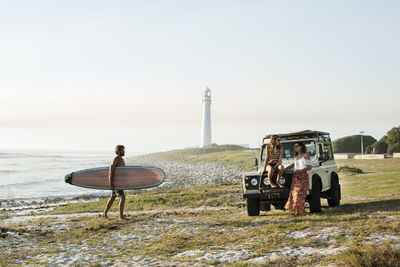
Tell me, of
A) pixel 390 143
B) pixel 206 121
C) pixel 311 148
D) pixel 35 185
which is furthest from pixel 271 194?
pixel 206 121

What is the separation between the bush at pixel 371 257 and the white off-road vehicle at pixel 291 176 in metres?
4.63

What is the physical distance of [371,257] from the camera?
637 centimetres

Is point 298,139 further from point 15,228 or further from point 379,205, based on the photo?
point 15,228

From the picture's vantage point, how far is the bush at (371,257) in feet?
20.4

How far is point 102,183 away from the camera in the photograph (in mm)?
14375

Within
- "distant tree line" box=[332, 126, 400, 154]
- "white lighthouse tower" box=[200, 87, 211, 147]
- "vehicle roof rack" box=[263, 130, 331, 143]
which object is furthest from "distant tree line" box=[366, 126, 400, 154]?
"vehicle roof rack" box=[263, 130, 331, 143]

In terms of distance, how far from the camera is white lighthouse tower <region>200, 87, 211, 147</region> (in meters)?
110

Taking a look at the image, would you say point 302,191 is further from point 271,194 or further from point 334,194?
point 334,194

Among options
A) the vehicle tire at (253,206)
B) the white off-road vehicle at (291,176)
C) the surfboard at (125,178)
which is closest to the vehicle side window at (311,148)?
the white off-road vehicle at (291,176)

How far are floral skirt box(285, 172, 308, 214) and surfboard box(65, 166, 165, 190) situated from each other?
471cm

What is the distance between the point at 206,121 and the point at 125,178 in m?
97.7

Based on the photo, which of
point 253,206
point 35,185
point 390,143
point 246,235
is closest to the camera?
point 246,235

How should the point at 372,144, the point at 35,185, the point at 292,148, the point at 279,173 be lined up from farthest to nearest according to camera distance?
the point at 372,144, the point at 35,185, the point at 292,148, the point at 279,173

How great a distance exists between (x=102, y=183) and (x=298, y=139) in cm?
747
